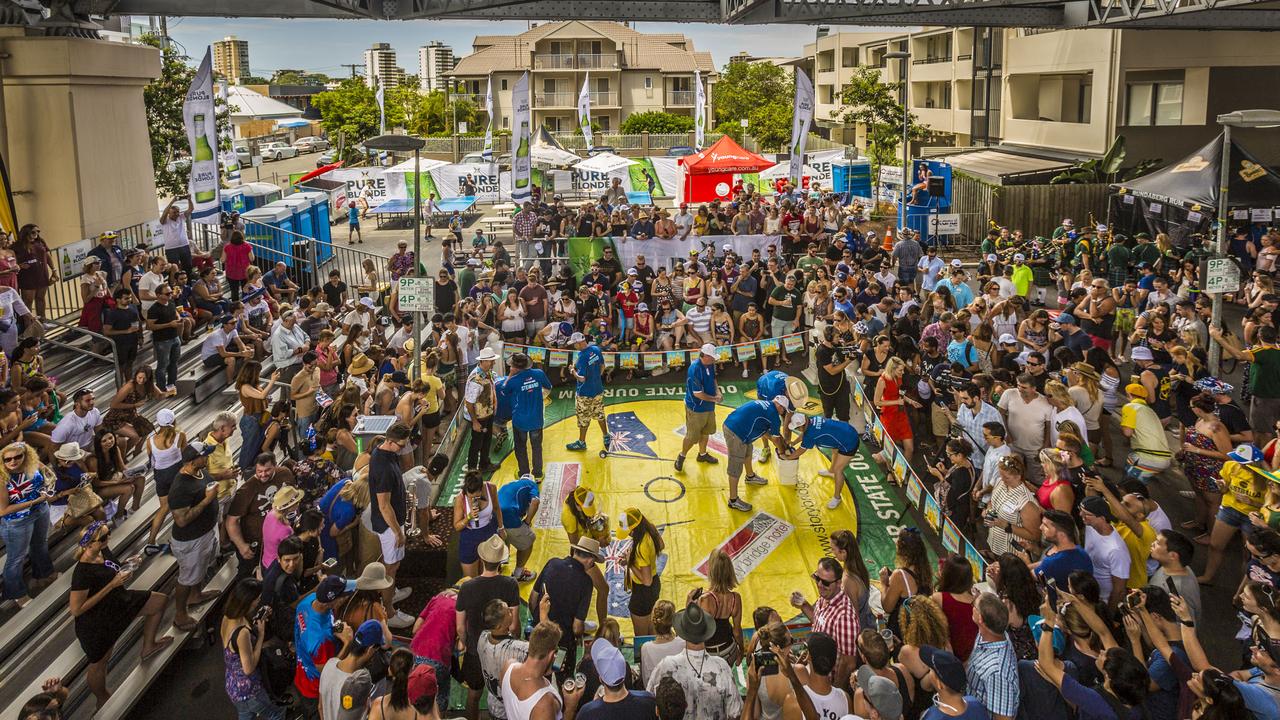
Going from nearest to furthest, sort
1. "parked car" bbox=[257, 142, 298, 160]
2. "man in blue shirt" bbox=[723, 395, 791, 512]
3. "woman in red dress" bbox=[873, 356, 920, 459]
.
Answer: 1. "man in blue shirt" bbox=[723, 395, 791, 512]
2. "woman in red dress" bbox=[873, 356, 920, 459]
3. "parked car" bbox=[257, 142, 298, 160]

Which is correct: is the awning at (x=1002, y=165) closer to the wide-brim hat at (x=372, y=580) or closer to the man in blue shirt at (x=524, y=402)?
the man in blue shirt at (x=524, y=402)

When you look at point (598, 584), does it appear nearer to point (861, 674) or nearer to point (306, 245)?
point (861, 674)

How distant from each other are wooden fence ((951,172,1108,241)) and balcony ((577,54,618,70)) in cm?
4596

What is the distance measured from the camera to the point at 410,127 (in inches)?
2382

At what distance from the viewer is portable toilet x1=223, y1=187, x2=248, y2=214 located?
1042 inches

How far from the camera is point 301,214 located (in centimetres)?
2230

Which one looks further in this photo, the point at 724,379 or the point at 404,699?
the point at 724,379

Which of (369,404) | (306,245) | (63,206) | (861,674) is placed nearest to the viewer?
(861,674)

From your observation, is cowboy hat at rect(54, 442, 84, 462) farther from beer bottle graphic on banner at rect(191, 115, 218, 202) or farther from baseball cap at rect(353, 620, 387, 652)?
beer bottle graphic on banner at rect(191, 115, 218, 202)

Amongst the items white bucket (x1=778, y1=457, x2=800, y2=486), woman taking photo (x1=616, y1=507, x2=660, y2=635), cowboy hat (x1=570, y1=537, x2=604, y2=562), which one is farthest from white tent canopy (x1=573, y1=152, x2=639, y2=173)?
cowboy hat (x1=570, y1=537, x2=604, y2=562)

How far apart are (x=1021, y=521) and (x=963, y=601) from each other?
1837 mm

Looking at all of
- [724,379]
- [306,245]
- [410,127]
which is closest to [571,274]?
[724,379]

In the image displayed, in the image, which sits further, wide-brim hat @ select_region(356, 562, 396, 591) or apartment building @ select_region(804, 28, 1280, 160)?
apartment building @ select_region(804, 28, 1280, 160)

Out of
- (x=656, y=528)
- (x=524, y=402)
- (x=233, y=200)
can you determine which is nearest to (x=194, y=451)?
(x=524, y=402)
